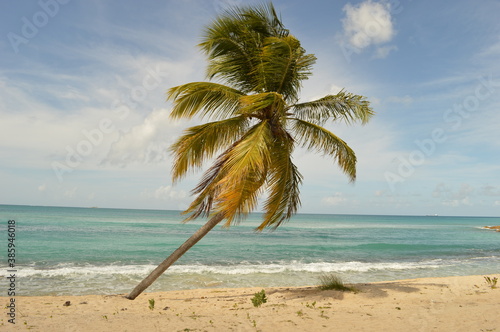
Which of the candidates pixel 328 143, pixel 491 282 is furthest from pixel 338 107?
pixel 491 282

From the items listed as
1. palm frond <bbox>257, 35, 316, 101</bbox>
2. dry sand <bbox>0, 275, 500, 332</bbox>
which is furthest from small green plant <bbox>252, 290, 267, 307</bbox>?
palm frond <bbox>257, 35, 316, 101</bbox>

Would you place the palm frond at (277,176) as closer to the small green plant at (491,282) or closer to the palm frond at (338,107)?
the palm frond at (338,107)

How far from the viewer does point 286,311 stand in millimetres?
7422

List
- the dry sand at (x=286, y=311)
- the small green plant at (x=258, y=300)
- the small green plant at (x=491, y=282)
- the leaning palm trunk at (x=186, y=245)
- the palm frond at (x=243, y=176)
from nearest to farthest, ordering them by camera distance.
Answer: the dry sand at (x=286, y=311)
the palm frond at (x=243, y=176)
the small green plant at (x=258, y=300)
the leaning palm trunk at (x=186, y=245)
the small green plant at (x=491, y=282)

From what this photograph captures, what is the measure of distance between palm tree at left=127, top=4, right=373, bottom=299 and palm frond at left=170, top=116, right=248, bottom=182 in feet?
0.08

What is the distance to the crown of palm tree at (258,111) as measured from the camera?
850cm

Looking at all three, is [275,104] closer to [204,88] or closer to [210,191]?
[204,88]

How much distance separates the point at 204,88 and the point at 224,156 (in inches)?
67.9

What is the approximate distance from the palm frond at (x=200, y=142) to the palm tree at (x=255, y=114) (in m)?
0.02

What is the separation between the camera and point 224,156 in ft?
28.2

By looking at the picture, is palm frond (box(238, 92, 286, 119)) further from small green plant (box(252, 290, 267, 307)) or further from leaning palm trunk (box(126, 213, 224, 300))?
small green plant (box(252, 290, 267, 307))

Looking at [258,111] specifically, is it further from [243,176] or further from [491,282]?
[491,282]

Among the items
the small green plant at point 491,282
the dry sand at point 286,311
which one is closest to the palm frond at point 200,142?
the dry sand at point 286,311

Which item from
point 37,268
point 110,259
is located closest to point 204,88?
point 37,268
